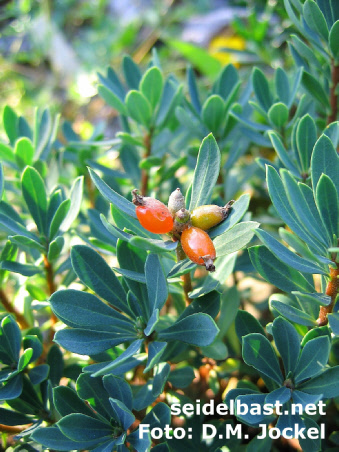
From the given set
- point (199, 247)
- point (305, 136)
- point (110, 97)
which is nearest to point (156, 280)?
point (199, 247)

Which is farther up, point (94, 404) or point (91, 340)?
→ point (91, 340)

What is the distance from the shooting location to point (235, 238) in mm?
839

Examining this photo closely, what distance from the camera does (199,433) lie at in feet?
3.53

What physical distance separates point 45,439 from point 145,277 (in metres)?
0.40

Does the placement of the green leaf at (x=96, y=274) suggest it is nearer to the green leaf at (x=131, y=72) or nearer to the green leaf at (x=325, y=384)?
the green leaf at (x=325, y=384)

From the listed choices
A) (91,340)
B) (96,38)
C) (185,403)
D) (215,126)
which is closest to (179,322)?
(91,340)

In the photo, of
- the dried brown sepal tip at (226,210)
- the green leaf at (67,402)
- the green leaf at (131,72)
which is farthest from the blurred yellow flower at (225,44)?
the green leaf at (67,402)

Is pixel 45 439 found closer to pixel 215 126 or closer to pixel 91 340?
pixel 91 340

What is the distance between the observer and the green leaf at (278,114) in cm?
116

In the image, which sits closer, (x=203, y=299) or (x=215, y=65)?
(x=203, y=299)

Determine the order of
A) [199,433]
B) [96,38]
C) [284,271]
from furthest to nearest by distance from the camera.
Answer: [96,38], [199,433], [284,271]

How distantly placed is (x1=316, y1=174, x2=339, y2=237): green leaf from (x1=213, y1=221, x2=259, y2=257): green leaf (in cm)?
14

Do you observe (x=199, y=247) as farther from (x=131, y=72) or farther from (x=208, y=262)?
(x=131, y=72)

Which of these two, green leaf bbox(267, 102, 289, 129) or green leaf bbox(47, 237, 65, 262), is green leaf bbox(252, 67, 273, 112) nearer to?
green leaf bbox(267, 102, 289, 129)
